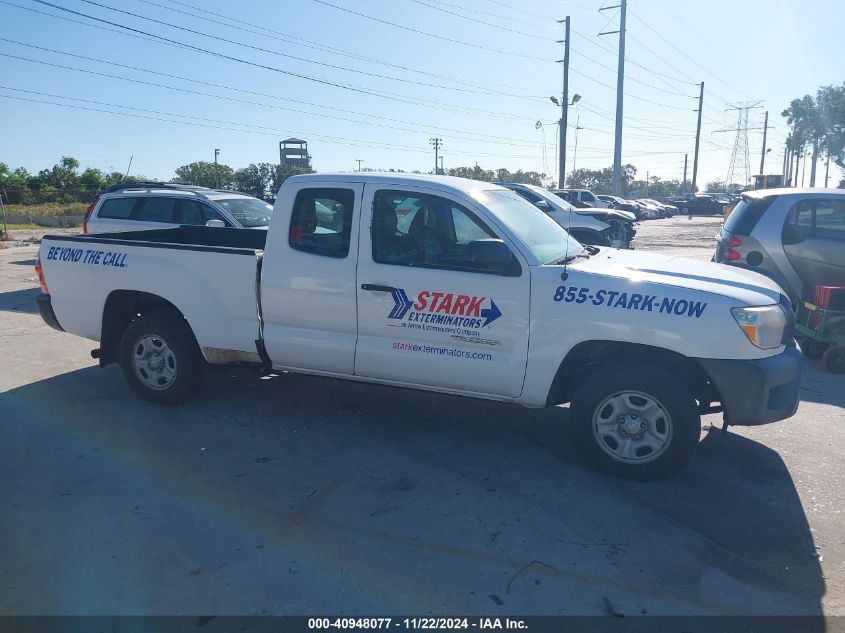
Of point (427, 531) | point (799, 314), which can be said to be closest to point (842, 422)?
point (799, 314)

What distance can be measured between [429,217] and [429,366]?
1083 mm

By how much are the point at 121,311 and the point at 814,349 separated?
7.40 m

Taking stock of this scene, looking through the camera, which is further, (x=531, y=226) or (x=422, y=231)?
(x=531, y=226)

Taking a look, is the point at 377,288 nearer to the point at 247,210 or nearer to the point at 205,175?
the point at 247,210

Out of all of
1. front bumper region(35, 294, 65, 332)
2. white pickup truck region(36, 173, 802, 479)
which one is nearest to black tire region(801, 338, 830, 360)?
white pickup truck region(36, 173, 802, 479)

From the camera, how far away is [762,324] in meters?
4.02

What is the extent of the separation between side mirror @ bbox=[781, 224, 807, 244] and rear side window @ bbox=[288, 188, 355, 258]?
560cm

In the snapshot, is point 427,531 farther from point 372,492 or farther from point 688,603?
point 688,603

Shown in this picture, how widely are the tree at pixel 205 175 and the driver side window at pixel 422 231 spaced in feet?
156

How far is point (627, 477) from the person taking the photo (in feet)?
14.0

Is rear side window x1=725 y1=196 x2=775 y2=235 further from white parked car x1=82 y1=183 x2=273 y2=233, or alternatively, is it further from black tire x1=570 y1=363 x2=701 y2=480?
white parked car x1=82 y1=183 x2=273 y2=233

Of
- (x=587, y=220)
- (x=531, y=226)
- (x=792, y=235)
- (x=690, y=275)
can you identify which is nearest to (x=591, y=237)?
(x=587, y=220)

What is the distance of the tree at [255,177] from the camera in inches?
1801

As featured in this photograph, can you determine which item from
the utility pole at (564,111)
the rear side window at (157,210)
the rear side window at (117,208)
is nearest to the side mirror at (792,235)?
the rear side window at (157,210)
